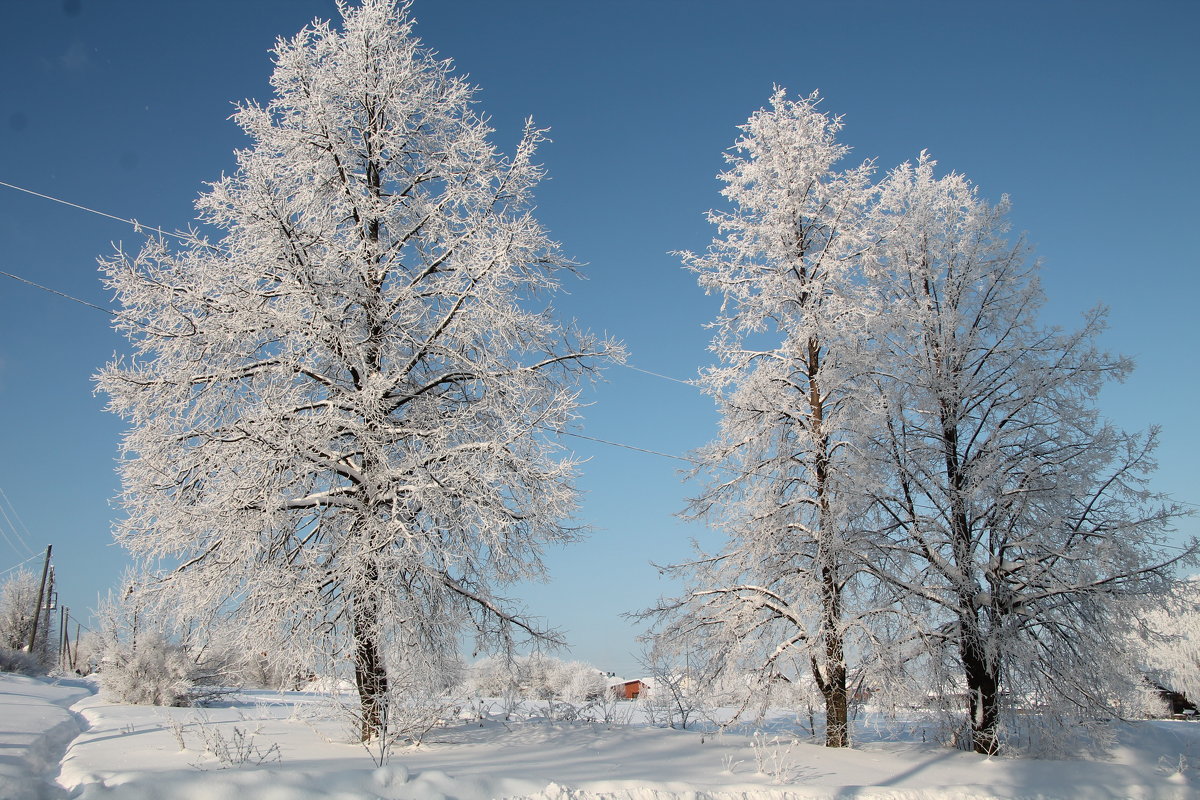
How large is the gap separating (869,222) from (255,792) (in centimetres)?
1128

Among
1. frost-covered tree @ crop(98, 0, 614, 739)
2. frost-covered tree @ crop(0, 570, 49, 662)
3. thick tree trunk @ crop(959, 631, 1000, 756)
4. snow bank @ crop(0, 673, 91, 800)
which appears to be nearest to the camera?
snow bank @ crop(0, 673, 91, 800)

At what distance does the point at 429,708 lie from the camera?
8406 mm

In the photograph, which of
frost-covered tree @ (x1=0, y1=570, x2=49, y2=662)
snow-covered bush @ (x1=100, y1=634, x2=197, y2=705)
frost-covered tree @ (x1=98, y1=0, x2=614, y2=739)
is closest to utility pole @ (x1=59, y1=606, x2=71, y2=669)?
frost-covered tree @ (x1=0, y1=570, x2=49, y2=662)

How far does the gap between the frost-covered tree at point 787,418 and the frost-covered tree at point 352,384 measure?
342 centimetres

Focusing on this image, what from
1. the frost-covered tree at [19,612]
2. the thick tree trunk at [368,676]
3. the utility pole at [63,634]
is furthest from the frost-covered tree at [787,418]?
the utility pole at [63,634]

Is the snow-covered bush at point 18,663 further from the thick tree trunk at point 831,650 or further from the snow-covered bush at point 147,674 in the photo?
the thick tree trunk at point 831,650

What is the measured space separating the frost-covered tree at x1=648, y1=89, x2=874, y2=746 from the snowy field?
155 centimetres

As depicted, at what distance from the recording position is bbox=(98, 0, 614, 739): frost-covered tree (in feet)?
26.2

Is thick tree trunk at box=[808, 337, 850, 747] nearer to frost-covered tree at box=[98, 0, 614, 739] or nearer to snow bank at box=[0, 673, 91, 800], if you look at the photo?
frost-covered tree at box=[98, 0, 614, 739]

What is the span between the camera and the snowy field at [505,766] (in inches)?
213

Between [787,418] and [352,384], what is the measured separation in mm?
7040

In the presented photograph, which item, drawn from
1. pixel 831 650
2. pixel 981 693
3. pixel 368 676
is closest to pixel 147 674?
pixel 368 676

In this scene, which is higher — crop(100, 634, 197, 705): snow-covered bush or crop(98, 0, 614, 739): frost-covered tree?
crop(98, 0, 614, 739): frost-covered tree

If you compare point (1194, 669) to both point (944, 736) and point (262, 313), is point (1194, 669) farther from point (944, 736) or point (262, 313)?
point (262, 313)
